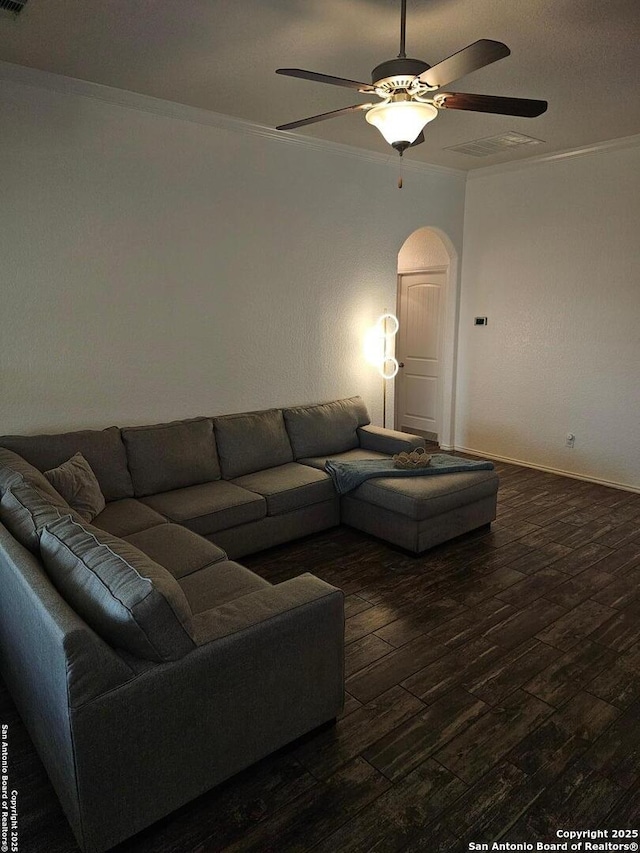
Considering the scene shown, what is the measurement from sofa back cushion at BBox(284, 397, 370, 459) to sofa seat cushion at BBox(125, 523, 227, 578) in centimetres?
170

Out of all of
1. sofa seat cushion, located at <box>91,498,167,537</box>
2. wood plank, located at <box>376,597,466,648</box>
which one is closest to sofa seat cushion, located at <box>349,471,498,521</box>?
wood plank, located at <box>376,597,466,648</box>

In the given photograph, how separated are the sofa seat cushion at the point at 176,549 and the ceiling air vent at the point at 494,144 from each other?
4.00 meters

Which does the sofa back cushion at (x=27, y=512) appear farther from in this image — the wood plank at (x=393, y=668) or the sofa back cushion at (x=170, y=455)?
the wood plank at (x=393, y=668)

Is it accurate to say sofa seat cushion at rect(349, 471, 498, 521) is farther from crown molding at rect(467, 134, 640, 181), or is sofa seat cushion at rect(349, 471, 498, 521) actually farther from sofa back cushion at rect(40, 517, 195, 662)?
crown molding at rect(467, 134, 640, 181)

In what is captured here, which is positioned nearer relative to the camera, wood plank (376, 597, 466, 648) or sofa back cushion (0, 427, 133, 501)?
wood plank (376, 597, 466, 648)

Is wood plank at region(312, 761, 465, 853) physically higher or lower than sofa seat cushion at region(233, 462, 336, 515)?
lower

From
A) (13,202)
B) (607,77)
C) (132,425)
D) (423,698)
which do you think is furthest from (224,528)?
(607,77)

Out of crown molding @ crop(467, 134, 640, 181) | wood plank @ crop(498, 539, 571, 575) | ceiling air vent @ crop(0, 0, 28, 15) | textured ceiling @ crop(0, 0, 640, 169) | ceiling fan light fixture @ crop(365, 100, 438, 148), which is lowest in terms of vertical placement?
wood plank @ crop(498, 539, 571, 575)

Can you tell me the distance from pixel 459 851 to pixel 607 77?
159 inches

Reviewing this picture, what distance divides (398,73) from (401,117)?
0.56ft

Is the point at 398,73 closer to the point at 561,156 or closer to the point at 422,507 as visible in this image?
the point at 422,507

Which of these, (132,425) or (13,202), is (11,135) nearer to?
(13,202)

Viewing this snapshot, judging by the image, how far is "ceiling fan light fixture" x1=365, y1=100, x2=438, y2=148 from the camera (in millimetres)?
2555

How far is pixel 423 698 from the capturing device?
253 cm
